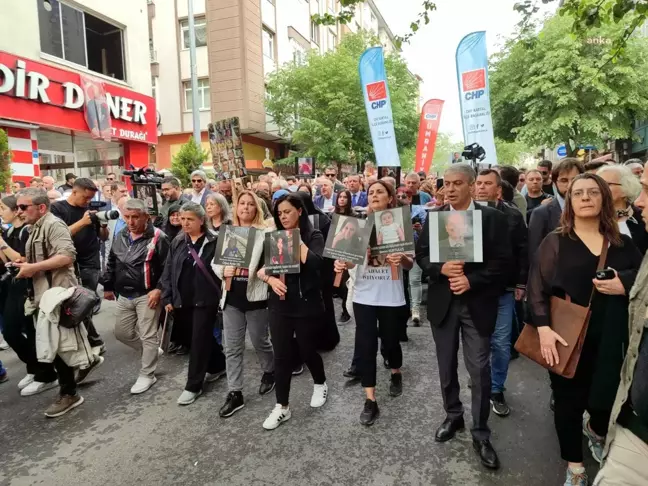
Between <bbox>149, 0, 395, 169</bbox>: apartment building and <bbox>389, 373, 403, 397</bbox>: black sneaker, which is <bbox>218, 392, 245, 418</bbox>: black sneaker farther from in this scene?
<bbox>149, 0, 395, 169</bbox>: apartment building

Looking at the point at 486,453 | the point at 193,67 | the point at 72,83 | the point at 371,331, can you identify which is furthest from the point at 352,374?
the point at 193,67

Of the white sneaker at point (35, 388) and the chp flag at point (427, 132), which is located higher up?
the chp flag at point (427, 132)

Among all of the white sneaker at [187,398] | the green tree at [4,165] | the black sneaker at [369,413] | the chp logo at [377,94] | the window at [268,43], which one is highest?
the window at [268,43]

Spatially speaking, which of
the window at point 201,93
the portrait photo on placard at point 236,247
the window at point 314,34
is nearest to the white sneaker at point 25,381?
the portrait photo on placard at point 236,247

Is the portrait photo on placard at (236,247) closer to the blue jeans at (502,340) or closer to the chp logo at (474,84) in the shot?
the blue jeans at (502,340)

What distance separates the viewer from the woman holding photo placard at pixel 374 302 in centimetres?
358

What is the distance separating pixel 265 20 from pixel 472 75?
19.6 metres

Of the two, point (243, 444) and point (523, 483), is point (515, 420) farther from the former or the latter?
point (243, 444)

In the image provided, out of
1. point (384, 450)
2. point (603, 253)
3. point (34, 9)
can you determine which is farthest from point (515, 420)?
point (34, 9)

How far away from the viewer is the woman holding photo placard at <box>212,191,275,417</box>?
3.76 meters

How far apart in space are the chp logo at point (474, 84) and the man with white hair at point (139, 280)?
664cm

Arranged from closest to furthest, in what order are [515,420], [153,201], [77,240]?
[515,420], [77,240], [153,201]

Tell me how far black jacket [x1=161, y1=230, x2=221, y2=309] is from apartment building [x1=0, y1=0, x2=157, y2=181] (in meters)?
9.59

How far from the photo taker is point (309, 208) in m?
4.24
